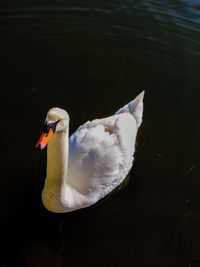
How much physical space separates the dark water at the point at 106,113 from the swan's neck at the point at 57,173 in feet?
1.90

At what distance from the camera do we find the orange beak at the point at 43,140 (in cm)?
340

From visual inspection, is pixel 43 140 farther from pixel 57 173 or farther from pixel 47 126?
pixel 57 173

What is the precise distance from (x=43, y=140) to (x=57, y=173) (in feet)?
2.86

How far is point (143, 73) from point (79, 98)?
6.68 ft

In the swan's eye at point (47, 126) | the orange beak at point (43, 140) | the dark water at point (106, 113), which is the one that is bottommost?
the dark water at point (106, 113)

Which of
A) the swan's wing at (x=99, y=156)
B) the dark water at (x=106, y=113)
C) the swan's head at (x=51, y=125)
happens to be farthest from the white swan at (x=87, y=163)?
the dark water at (x=106, y=113)

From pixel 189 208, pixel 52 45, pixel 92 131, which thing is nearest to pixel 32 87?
pixel 52 45

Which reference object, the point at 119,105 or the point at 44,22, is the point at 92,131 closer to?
the point at 119,105

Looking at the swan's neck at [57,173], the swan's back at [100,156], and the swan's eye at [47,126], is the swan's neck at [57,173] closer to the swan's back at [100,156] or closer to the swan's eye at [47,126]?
the swan's eye at [47,126]

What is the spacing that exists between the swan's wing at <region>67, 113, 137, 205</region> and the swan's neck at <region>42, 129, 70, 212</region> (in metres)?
0.39

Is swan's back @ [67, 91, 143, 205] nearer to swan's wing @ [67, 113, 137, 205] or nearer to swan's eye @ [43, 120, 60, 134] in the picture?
swan's wing @ [67, 113, 137, 205]

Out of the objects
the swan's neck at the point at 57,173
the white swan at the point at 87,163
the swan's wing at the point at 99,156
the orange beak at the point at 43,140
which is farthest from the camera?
the swan's wing at the point at 99,156

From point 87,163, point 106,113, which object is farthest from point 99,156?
point 106,113

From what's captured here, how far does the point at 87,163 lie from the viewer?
4773 millimetres
